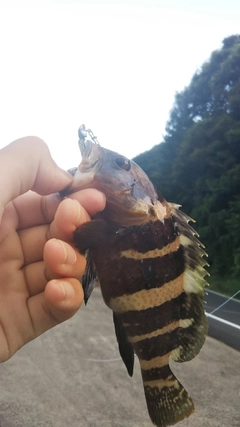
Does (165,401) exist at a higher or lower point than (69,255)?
lower

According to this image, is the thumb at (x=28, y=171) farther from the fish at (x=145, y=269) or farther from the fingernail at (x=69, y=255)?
the fingernail at (x=69, y=255)

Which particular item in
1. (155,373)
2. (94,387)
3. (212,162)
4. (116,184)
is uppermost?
(116,184)

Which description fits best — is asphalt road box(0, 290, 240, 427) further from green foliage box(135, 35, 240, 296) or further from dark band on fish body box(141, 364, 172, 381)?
dark band on fish body box(141, 364, 172, 381)

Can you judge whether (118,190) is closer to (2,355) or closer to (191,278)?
(191,278)

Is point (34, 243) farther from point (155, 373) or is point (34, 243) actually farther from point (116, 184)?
point (155, 373)

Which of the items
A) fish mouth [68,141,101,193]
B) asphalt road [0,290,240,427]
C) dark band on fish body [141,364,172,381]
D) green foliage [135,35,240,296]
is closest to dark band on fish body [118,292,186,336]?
dark band on fish body [141,364,172,381]

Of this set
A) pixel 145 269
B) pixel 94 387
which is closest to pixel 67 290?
pixel 145 269
